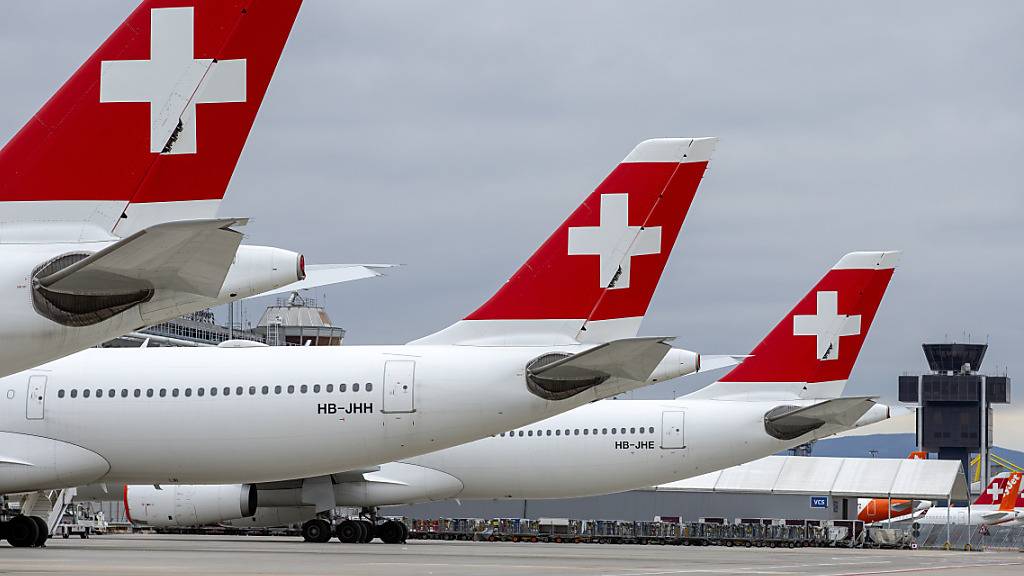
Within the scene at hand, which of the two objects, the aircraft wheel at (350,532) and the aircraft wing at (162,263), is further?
the aircraft wheel at (350,532)

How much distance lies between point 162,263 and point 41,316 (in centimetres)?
129

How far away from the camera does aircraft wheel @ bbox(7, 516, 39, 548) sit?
85.7 feet

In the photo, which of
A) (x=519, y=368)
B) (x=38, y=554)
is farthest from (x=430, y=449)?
(x=38, y=554)

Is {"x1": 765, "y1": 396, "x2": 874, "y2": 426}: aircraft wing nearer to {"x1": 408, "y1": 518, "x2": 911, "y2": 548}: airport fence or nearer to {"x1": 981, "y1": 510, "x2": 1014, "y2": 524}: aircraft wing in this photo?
{"x1": 408, "y1": 518, "x2": 911, "y2": 548}: airport fence

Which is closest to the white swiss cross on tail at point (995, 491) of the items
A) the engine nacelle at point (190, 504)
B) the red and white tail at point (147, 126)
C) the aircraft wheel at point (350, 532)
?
the aircraft wheel at point (350, 532)

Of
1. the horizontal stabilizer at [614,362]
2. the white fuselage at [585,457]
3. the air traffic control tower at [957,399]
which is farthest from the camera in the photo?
the air traffic control tower at [957,399]

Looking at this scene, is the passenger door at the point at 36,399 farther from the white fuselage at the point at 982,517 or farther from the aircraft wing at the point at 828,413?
the white fuselage at the point at 982,517

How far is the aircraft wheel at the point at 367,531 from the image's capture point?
1321 inches

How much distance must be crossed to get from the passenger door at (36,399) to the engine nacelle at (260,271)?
12384 millimetres

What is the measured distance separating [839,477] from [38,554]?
32.0 m

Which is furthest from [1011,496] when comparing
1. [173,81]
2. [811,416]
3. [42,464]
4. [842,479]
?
[173,81]

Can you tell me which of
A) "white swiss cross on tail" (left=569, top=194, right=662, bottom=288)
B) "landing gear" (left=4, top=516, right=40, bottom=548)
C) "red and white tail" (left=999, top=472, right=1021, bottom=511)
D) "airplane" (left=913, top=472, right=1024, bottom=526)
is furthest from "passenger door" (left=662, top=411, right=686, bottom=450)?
"red and white tail" (left=999, top=472, right=1021, bottom=511)

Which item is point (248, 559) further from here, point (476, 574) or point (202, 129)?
point (202, 129)

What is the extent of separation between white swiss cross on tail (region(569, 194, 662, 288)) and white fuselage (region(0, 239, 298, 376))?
12.0 meters
